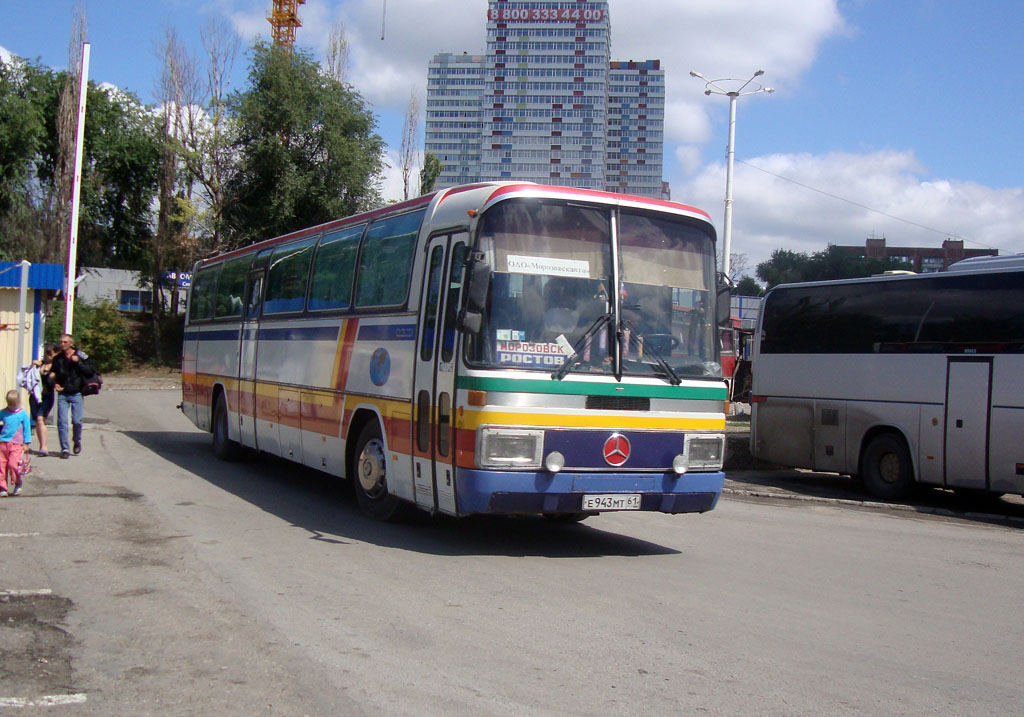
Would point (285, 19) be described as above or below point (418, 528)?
above

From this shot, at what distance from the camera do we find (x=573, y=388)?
8312 mm

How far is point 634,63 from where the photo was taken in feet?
643

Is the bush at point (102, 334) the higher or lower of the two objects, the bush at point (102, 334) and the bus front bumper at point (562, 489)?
the higher

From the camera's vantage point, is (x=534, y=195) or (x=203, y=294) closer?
(x=534, y=195)

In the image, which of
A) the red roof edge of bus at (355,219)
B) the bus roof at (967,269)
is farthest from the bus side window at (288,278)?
the bus roof at (967,269)

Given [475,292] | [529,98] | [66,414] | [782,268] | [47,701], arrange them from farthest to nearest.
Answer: [529,98], [782,268], [66,414], [475,292], [47,701]

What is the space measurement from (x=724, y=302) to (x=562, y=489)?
261cm

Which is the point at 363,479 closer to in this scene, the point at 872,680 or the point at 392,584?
the point at 392,584

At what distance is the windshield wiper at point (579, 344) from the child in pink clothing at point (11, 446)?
6656mm

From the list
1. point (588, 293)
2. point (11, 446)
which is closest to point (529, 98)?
point (11, 446)

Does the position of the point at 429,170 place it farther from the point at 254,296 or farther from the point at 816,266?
the point at 254,296

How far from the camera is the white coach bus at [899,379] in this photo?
1402 centimetres

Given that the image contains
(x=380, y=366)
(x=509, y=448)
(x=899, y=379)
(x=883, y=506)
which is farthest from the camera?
(x=899, y=379)

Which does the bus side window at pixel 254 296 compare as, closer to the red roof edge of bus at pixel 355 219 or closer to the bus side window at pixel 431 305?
the red roof edge of bus at pixel 355 219
